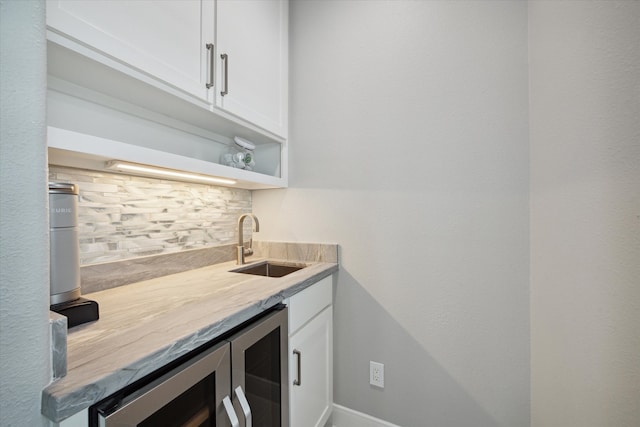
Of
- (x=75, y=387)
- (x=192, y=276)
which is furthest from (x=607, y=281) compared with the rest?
(x=192, y=276)

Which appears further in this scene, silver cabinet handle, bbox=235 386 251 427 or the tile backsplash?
the tile backsplash

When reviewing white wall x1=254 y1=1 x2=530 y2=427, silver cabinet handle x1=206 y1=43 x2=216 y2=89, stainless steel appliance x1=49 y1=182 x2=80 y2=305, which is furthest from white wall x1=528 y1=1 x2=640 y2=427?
stainless steel appliance x1=49 y1=182 x2=80 y2=305

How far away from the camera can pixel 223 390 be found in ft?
2.19

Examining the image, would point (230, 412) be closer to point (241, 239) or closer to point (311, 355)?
point (311, 355)

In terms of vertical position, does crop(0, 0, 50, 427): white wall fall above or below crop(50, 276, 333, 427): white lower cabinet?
above

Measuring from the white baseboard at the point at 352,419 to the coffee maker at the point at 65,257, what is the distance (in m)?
1.30

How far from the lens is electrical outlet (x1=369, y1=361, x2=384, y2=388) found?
1338mm

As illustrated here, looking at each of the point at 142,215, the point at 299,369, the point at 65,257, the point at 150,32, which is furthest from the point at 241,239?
the point at 150,32

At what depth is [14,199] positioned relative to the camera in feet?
1.30

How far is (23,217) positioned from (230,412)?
62cm

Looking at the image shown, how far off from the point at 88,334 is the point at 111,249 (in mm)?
506

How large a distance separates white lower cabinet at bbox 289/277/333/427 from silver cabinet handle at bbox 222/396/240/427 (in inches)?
13.8

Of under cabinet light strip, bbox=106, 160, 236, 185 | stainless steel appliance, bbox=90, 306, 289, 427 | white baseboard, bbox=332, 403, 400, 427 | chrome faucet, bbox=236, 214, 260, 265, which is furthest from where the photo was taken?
chrome faucet, bbox=236, 214, 260, 265

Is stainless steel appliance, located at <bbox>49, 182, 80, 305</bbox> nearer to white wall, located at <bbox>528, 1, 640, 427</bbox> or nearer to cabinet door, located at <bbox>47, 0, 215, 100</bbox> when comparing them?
cabinet door, located at <bbox>47, 0, 215, 100</bbox>
